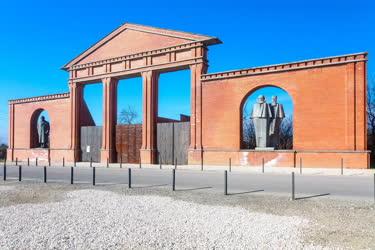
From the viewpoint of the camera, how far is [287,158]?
25516mm

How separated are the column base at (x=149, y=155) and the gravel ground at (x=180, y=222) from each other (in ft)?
65.3

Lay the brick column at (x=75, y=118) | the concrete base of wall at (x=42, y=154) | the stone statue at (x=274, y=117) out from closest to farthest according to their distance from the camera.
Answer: the stone statue at (x=274, y=117)
the brick column at (x=75, y=118)
the concrete base of wall at (x=42, y=154)

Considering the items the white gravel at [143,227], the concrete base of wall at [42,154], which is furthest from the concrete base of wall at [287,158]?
the white gravel at [143,227]

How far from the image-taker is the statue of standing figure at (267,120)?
26.8 metres

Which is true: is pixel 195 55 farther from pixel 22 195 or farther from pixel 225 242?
pixel 225 242

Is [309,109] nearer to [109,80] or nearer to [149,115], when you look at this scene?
[149,115]

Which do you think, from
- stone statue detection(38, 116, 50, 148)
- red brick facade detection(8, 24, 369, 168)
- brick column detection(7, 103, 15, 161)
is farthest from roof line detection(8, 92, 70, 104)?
stone statue detection(38, 116, 50, 148)

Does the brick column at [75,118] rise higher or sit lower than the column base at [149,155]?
higher

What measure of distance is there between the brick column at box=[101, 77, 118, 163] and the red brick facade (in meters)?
0.09

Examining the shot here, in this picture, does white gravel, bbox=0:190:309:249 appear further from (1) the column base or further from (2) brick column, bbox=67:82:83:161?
(2) brick column, bbox=67:82:83:161

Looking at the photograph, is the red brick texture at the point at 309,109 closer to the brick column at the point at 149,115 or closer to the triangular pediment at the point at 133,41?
the triangular pediment at the point at 133,41

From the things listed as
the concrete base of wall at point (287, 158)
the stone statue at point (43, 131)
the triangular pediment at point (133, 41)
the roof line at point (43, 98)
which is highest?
the triangular pediment at point (133, 41)

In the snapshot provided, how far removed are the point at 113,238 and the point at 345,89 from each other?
68.7ft

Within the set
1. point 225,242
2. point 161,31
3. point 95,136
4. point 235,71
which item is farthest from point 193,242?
point 95,136
